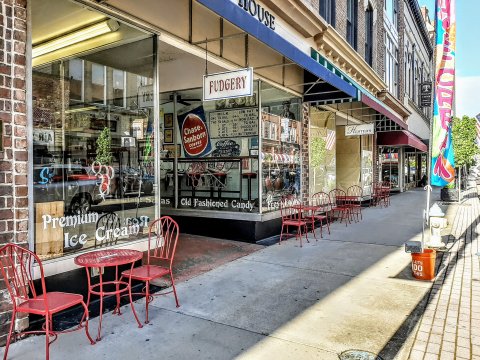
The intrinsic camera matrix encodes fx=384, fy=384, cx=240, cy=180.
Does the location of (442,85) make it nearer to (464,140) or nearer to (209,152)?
(209,152)

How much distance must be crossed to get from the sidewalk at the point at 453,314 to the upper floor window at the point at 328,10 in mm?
7862

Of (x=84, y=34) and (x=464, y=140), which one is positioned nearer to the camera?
(x=84, y=34)

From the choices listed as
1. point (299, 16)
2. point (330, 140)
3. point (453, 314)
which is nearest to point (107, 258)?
point (453, 314)

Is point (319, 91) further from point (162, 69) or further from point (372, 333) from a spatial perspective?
point (372, 333)

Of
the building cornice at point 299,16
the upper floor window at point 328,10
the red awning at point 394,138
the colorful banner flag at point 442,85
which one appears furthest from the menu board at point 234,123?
the red awning at point 394,138

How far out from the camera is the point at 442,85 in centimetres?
678

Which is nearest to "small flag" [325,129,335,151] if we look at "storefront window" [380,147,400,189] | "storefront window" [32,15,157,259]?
"storefront window" [32,15,157,259]

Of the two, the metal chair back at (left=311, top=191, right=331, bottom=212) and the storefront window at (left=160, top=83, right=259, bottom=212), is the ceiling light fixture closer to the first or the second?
the storefront window at (left=160, top=83, right=259, bottom=212)

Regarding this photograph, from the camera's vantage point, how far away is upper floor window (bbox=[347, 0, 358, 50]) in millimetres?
14164

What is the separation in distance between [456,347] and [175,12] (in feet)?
18.4

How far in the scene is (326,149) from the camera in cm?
1230

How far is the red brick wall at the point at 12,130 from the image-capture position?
3.56 meters

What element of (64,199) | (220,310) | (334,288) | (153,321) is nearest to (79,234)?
(64,199)

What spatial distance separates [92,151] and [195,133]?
157 inches
